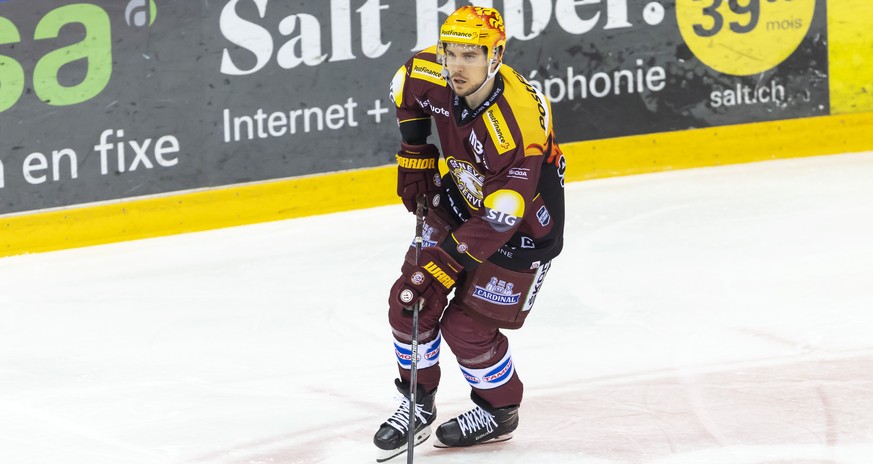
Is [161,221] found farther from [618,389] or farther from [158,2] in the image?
[618,389]

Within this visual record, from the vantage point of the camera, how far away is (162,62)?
6680 millimetres

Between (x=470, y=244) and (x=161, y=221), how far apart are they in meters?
3.42

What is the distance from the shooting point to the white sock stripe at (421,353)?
156 inches

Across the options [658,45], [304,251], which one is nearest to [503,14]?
[658,45]

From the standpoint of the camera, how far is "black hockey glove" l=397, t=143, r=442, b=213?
4.04 metres

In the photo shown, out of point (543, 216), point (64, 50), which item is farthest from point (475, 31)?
point (64, 50)

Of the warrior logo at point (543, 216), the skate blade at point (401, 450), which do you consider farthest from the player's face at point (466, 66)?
the skate blade at point (401, 450)

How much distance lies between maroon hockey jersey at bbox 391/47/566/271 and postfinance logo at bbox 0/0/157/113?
9.44 ft

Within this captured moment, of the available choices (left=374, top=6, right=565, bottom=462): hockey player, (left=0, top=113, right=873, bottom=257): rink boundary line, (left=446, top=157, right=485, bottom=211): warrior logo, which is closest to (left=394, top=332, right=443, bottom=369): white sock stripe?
(left=374, top=6, right=565, bottom=462): hockey player

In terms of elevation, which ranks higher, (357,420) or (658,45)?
(658,45)

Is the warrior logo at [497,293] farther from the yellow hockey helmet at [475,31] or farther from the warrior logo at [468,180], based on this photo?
the yellow hockey helmet at [475,31]

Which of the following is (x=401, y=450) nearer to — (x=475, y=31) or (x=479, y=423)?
(x=479, y=423)

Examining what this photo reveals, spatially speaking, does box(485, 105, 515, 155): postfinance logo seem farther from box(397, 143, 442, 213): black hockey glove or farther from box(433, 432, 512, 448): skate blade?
box(433, 432, 512, 448): skate blade

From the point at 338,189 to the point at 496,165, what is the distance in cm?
355
